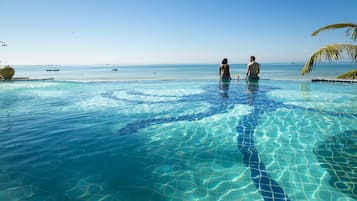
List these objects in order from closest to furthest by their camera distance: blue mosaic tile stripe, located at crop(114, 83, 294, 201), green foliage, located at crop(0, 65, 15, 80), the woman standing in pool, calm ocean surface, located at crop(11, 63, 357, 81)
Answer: blue mosaic tile stripe, located at crop(114, 83, 294, 201) < the woman standing in pool < green foliage, located at crop(0, 65, 15, 80) < calm ocean surface, located at crop(11, 63, 357, 81)

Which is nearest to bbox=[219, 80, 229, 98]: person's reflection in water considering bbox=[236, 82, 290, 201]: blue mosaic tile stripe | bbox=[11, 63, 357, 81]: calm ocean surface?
bbox=[236, 82, 290, 201]: blue mosaic tile stripe

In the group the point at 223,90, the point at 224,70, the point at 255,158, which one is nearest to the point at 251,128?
the point at 255,158

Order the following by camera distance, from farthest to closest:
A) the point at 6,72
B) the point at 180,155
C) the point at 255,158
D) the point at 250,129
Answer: the point at 6,72, the point at 250,129, the point at 180,155, the point at 255,158

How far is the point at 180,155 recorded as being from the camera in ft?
12.6

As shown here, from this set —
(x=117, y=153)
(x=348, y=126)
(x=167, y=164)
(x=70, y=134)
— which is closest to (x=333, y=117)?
(x=348, y=126)

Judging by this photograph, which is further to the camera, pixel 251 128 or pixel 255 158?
pixel 251 128

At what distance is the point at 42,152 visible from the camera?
12.8ft

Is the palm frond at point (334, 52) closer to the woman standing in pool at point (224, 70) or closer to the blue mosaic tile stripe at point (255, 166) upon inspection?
the blue mosaic tile stripe at point (255, 166)

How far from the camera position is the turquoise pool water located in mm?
2777

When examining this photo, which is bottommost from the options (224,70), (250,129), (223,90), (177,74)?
(250,129)

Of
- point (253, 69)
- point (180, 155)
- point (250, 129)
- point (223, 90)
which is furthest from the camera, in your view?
point (253, 69)

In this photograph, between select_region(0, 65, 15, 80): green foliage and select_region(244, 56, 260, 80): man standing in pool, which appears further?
select_region(0, 65, 15, 80): green foliage

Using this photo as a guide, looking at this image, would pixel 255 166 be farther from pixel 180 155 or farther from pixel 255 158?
pixel 180 155

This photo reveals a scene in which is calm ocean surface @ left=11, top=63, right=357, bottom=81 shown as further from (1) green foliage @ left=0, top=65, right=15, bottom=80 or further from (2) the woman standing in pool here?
(2) the woman standing in pool
